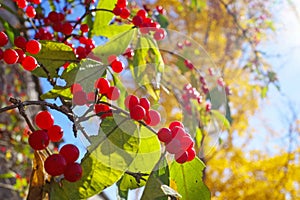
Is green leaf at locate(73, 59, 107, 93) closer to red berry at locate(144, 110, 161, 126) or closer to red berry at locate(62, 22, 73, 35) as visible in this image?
red berry at locate(144, 110, 161, 126)

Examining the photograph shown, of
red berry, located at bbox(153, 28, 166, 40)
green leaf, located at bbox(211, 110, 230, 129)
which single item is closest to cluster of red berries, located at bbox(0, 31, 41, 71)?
red berry, located at bbox(153, 28, 166, 40)

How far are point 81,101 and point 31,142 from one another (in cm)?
10

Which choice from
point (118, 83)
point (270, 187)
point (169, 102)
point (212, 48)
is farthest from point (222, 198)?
point (118, 83)

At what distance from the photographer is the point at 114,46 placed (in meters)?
0.63

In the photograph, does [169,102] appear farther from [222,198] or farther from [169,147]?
[169,147]

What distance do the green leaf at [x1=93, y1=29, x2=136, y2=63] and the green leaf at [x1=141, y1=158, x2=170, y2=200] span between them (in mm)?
214

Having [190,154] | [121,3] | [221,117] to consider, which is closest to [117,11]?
[121,3]

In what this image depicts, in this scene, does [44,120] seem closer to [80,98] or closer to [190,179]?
[80,98]

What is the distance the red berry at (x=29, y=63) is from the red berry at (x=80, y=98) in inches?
4.1

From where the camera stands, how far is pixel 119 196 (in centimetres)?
59

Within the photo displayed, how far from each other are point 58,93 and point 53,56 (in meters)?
0.07

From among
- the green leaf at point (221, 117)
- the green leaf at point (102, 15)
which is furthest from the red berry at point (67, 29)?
the green leaf at point (221, 117)

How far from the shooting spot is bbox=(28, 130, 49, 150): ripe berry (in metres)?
0.48

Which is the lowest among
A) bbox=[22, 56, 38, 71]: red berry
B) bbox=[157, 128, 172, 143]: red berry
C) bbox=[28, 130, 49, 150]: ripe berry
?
bbox=[28, 130, 49, 150]: ripe berry
